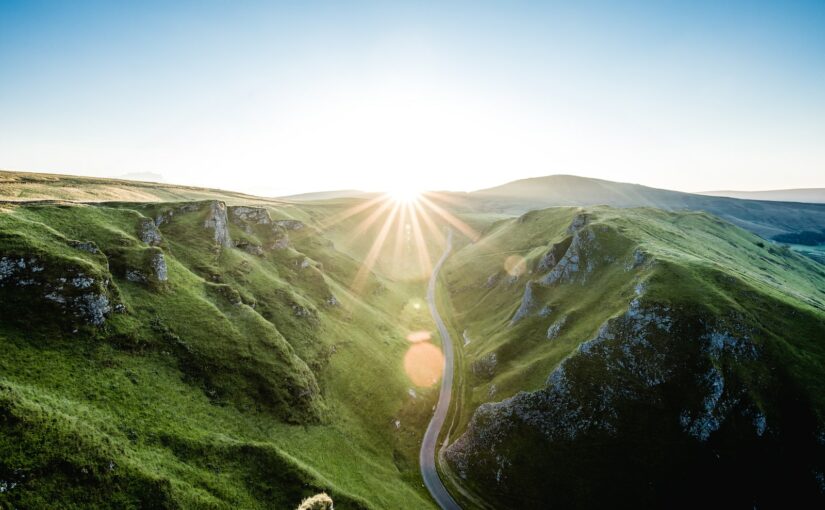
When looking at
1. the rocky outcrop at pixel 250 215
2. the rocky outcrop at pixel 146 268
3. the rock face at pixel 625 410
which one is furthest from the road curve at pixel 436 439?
the rocky outcrop at pixel 250 215

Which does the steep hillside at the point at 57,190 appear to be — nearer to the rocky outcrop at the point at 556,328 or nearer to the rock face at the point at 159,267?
the rock face at the point at 159,267

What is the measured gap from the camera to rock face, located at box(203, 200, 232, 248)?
84500 mm

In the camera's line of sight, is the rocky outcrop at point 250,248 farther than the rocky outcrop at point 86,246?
Yes

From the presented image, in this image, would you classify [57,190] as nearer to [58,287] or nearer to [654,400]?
[58,287]

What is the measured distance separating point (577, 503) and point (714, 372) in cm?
3162

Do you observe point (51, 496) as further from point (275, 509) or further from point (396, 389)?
point (396, 389)

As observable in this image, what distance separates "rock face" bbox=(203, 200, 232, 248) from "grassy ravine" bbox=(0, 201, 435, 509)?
6.48 feet

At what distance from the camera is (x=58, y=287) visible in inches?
1850

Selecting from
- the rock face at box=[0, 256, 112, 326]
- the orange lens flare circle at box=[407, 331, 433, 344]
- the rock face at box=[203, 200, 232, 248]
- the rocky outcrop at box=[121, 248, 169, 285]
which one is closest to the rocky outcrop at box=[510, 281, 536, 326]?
the orange lens flare circle at box=[407, 331, 433, 344]

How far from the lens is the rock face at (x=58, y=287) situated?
44.9 metres

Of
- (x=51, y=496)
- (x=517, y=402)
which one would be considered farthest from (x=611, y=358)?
(x=51, y=496)

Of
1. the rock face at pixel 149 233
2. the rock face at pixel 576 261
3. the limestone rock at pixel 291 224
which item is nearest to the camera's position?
the rock face at pixel 149 233

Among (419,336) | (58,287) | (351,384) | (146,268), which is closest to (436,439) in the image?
(351,384)

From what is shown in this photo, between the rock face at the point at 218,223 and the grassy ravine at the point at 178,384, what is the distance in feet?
6.48
